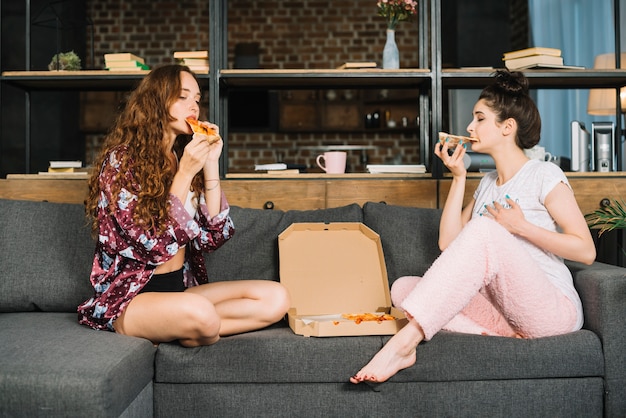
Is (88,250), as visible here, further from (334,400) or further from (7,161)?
(7,161)

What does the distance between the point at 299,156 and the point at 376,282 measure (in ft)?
13.5

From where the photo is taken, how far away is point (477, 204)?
2.43 m

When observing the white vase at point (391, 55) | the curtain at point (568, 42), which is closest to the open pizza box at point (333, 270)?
the white vase at point (391, 55)

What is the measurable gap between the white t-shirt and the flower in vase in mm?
1262

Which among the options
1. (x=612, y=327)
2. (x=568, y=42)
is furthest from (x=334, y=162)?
(x=568, y=42)

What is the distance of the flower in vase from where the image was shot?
3.27m

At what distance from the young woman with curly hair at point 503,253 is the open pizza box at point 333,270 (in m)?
0.10

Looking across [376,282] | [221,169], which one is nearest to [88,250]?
[221,169]

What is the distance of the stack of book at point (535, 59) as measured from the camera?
318cm

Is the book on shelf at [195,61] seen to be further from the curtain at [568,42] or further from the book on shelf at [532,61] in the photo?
the curtain at [568,42]

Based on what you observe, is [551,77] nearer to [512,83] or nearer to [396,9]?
[396,9]

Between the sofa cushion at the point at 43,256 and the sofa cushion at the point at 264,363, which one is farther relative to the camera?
the sofa cushion at the point at 43,256

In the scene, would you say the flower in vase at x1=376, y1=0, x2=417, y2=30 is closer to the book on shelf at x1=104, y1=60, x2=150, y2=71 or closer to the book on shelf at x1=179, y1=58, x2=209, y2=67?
the book on shelf at x1=179, y1=58, x2=209, y2=67

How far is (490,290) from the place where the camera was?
6.75 ft
